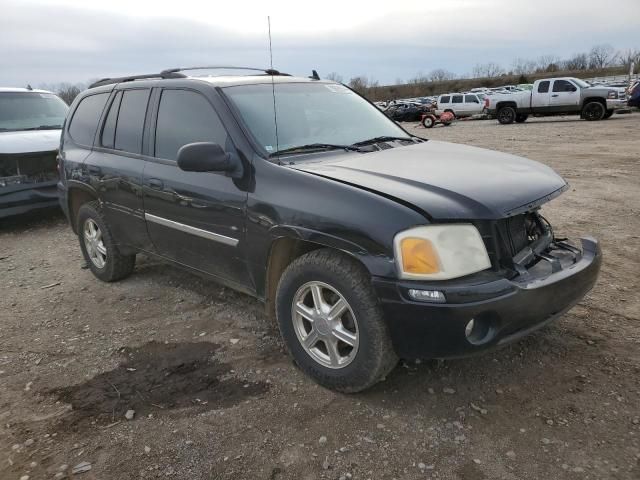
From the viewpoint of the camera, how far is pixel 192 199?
3.58m

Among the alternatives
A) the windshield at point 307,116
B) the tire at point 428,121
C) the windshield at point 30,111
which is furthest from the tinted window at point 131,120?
the tire at point 428,121

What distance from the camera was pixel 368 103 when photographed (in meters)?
4.43

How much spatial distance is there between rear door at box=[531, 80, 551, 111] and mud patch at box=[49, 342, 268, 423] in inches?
959

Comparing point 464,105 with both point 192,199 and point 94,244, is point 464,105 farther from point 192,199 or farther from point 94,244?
point 192,199

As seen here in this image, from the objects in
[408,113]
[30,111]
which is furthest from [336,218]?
[408,113]

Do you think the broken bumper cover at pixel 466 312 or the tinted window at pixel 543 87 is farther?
the tinted window at pixel 543 87

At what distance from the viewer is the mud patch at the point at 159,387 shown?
118 inches

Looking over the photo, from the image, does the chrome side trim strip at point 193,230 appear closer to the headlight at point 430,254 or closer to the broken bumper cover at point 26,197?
the headlight at point 430,254

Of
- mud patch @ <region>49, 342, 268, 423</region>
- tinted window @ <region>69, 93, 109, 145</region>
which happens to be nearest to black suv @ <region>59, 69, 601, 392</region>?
tinted window @ <region>69, 93, 109, 145</region>

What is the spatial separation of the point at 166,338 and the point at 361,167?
1.93 meters

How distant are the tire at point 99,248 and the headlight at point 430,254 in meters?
3.15

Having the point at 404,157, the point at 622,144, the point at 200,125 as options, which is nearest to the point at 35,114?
the point at 200,125

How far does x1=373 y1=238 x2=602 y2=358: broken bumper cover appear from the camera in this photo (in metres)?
2.48

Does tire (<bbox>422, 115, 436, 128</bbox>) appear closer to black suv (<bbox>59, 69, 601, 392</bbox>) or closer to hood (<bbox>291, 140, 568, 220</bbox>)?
black suv (<bbox>59, 69, 601, 392</bbox>)
